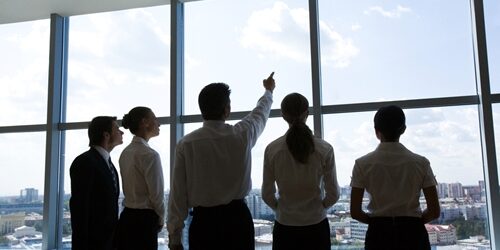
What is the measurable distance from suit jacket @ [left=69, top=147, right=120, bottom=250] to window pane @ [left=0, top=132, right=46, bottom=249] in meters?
2.26

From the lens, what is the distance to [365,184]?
1.99 m

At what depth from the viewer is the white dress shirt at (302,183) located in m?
1.99

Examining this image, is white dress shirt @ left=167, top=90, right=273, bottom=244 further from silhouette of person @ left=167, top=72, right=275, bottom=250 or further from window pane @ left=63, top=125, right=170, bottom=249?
window pane @ left=63, top=125, right=170, bottom=249

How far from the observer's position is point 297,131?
6.57 feet

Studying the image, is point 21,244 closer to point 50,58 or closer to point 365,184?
point 50,58

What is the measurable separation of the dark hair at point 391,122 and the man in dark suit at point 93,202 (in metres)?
1.58

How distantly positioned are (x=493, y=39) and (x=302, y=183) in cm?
224

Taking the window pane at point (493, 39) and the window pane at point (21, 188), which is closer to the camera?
the window pane at point (493, 39)

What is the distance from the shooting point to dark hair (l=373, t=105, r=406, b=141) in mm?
1966

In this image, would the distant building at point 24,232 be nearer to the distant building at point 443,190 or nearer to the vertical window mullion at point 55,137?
the vertical window mullion at point 55,137

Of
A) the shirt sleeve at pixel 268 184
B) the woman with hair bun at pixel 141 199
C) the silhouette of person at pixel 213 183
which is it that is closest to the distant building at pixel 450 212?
the shirt sleeve at pixel 268 184

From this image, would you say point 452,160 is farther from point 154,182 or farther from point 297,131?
point 154,182

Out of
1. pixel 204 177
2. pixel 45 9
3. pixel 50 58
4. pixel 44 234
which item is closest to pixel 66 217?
pixel 44 234

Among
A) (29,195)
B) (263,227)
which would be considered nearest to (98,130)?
(263,227)
